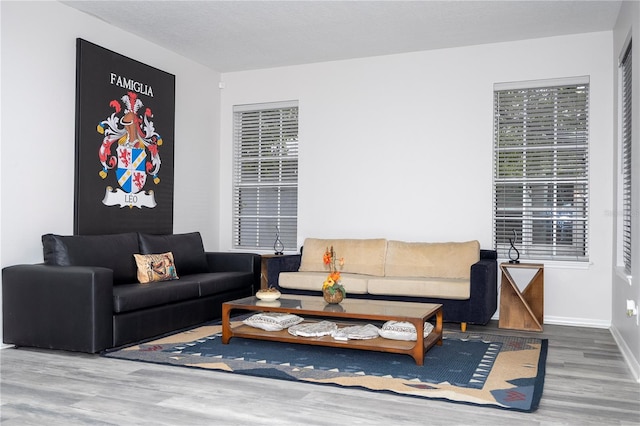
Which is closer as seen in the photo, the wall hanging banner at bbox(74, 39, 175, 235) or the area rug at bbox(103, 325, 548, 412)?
the area rug at bbox(103, 325, 548, 412)

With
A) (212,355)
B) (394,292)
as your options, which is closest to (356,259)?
(394,292)

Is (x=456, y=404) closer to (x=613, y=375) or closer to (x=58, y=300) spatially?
(x=613, y=375)

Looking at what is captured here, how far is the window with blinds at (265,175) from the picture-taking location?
7094mm

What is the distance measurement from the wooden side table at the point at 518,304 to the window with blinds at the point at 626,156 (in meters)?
0.78

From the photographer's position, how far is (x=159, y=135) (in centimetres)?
618

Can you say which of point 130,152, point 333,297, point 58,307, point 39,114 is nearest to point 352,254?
point 333,297

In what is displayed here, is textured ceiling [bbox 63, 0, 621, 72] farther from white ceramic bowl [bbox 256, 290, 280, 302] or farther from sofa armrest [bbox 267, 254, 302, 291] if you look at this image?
white ceramic bowl [bbox 256, 290, 280, 302]

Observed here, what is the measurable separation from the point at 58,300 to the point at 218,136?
358cm

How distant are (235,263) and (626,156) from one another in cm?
390

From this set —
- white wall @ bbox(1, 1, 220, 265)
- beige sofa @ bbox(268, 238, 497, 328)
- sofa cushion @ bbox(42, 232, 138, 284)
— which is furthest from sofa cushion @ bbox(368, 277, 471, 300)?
white wall @ bbox(1, 1, 220, 265)

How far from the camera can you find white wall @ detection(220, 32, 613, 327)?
5.66m

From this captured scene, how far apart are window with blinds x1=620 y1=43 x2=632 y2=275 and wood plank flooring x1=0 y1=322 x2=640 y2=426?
1233 mm

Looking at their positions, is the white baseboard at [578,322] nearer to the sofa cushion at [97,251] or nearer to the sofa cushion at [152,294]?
the sofa cushion at [152,294]

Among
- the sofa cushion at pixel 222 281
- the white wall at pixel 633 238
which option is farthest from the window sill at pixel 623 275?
the sofa cushion at pixel 222 281
